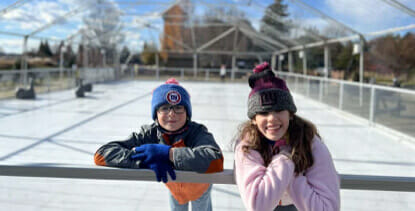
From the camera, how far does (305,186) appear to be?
3.12 ft

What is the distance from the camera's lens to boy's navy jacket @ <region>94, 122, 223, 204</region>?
1071 millimetres

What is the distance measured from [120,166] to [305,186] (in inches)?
23.3

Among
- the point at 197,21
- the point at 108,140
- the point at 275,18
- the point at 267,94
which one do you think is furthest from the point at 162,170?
the point at 197,21

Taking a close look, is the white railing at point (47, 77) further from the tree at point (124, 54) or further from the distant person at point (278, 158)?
the distant person at point (278, 158)

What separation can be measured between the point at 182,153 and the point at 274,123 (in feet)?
1.06

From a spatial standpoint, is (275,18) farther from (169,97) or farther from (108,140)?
(169,97)

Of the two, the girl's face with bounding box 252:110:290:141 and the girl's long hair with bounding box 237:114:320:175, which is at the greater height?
the girl's face with bounding box 252:110:290:141

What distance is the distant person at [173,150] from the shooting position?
1067mm

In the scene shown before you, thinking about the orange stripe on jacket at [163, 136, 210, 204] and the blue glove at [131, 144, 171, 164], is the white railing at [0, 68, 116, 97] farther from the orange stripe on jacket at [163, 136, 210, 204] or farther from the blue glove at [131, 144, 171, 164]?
the blue glove at [131, 144, 171, 164]

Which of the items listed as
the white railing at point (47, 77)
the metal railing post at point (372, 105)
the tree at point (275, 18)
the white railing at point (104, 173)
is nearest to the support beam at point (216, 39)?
the tree at point (275, 18)

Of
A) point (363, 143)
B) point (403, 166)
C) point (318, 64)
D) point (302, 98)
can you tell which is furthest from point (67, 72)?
point (403, 166)

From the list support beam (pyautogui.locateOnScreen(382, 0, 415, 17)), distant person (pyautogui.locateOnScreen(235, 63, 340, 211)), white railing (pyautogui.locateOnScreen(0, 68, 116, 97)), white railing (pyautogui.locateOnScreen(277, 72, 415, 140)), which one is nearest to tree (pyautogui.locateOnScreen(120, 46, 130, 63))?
white railing (pyautogui.locateOnScreen(0, 68, 116, 97))

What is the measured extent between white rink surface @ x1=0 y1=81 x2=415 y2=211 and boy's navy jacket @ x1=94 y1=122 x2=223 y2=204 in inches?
6.2

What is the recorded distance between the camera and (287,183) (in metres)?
0.94
